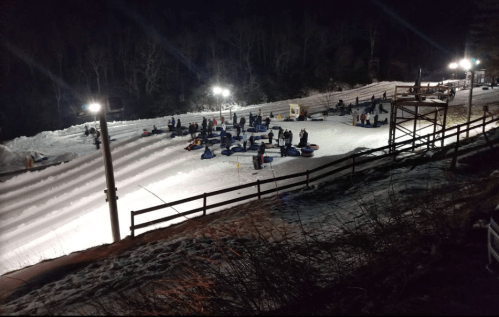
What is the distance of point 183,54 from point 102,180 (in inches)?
1801

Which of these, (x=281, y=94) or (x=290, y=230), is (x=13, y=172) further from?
(x=281, y=94)

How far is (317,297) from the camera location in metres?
4.24

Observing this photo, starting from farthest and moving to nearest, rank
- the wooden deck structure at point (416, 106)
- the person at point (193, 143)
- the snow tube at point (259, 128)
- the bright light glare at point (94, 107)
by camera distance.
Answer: the snow tube at point (259, 128) → the person at point (193, 143) → the wooden deck structure at point (416, 106) → the bright light glare at point (94, 107)

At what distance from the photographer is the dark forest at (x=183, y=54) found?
53.8 metres

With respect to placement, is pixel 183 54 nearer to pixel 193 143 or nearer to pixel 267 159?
pixel 193 143

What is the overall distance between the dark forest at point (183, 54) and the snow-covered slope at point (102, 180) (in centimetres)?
2396

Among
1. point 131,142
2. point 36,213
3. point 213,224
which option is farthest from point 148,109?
point 213,224

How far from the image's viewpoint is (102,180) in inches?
843

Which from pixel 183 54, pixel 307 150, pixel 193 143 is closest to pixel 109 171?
pixel 307 150

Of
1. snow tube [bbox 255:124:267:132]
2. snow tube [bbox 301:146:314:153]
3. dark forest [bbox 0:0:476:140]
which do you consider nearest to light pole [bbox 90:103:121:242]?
snow tube [bbox 301:146:314:153]

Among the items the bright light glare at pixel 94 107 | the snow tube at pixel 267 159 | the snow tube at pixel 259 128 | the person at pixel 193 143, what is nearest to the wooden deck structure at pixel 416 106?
the snow tube at pixel 267 159

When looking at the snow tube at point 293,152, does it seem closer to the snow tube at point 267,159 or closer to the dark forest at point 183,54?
the snow tube at point 267,159

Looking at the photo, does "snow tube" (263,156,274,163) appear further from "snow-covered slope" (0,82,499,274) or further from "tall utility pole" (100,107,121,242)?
"tall utility pole" (100,107,121,242)

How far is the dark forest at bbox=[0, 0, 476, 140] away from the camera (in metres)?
53.8
